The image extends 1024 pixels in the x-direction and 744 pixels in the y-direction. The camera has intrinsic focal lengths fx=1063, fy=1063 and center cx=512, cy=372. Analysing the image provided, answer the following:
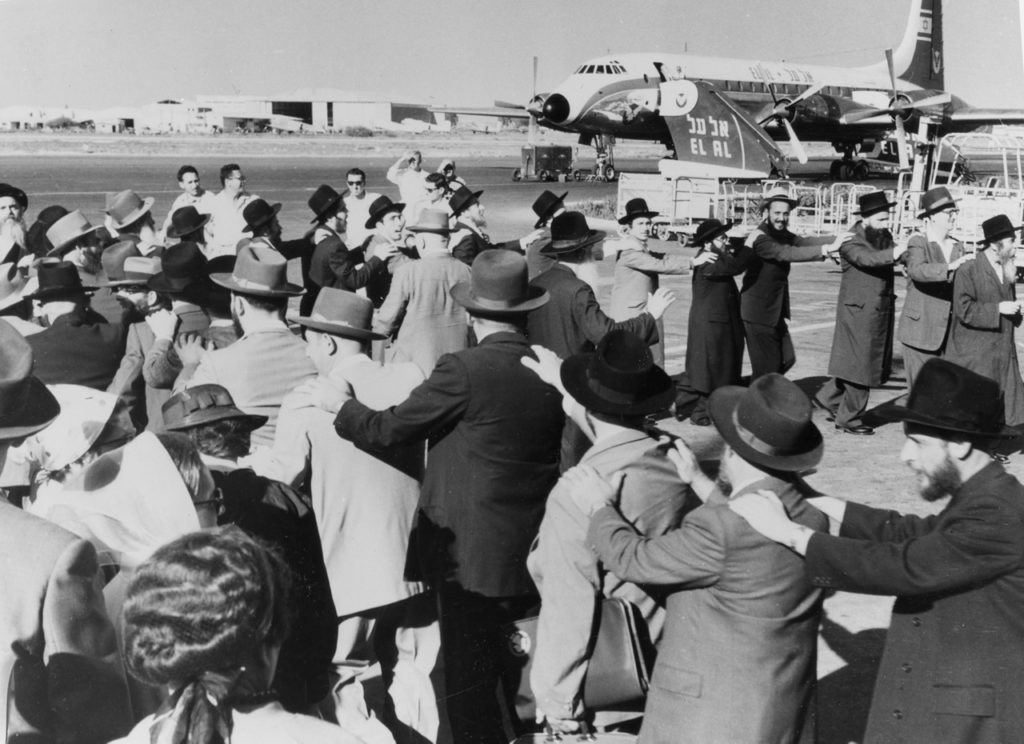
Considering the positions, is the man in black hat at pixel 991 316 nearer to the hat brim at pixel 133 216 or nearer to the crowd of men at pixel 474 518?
the crowd of men at pixel 474 518

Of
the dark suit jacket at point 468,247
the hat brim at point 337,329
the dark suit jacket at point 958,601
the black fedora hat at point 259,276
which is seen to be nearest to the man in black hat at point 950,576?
the dark suit jacket at point 958,601

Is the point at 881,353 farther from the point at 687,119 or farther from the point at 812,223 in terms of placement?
the point at 812,223

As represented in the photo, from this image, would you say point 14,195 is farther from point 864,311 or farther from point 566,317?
point 864,311

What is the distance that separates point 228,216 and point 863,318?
20.4 ft

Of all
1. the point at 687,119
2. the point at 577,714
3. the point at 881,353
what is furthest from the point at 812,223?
the point at 577,714

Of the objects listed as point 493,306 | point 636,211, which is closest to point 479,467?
point 493,306

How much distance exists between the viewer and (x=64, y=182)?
3872 cm

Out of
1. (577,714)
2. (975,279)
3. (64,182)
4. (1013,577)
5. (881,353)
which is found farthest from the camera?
(64,182)

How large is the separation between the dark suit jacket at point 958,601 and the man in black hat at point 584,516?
0.64m

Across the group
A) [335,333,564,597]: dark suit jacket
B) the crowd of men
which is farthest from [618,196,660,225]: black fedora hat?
[335,333,564,597]: dark suit jacket

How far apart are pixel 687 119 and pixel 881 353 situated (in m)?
11.4

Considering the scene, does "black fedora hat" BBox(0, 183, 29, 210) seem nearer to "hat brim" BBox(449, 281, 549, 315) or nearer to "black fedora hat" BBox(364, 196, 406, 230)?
"black fedora hat" BBox(364, 196, 406, 230)

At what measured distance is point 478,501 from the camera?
3.86 metres

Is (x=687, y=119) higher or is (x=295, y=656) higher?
(x=687, y=119)
